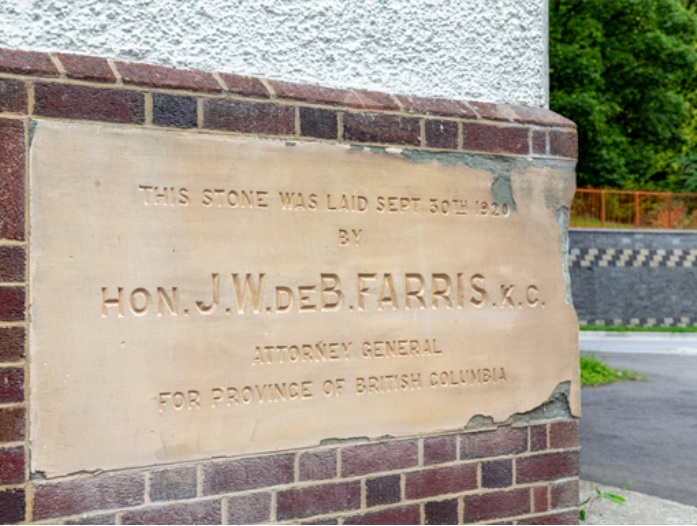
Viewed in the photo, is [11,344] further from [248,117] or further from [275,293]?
[248,117]

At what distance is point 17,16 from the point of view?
2.86 m

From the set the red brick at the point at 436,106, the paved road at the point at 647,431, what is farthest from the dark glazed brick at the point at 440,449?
the paved road at the point at 647,431

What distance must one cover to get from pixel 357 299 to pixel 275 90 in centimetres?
76

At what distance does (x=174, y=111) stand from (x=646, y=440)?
18.9 ft

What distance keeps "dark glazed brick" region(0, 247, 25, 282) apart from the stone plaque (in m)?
0.04

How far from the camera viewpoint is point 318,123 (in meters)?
3.25

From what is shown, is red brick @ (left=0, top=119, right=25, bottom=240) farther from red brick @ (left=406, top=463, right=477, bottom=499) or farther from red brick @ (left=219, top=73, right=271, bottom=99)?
red brick @ (left=406, top=463, right=477, bottom=499)

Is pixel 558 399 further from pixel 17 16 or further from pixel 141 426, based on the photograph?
pixel 17 16

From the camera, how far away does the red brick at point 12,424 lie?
8.94 feet

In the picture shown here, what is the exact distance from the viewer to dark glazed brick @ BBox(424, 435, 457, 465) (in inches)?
135

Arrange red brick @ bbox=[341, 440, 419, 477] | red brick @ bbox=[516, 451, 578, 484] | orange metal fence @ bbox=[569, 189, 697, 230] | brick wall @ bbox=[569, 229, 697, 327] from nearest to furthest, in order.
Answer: red brick @ bbox=[341, 440, 419, 477]
red brick @ bbox=[516, 451, 578, 484]
brick wall @ bbox=[569, 229, 697, 327]
orange metal fence @ bbox=[569, 189, 697, 230]

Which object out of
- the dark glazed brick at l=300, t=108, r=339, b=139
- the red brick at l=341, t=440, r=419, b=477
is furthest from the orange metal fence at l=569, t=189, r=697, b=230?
the dark glazed brick at l=300, t=108, r=339, b=139

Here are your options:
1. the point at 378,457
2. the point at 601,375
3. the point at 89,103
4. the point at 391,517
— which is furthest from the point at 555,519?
the point at 601,375

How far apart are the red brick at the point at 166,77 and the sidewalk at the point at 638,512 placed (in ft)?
8.99
